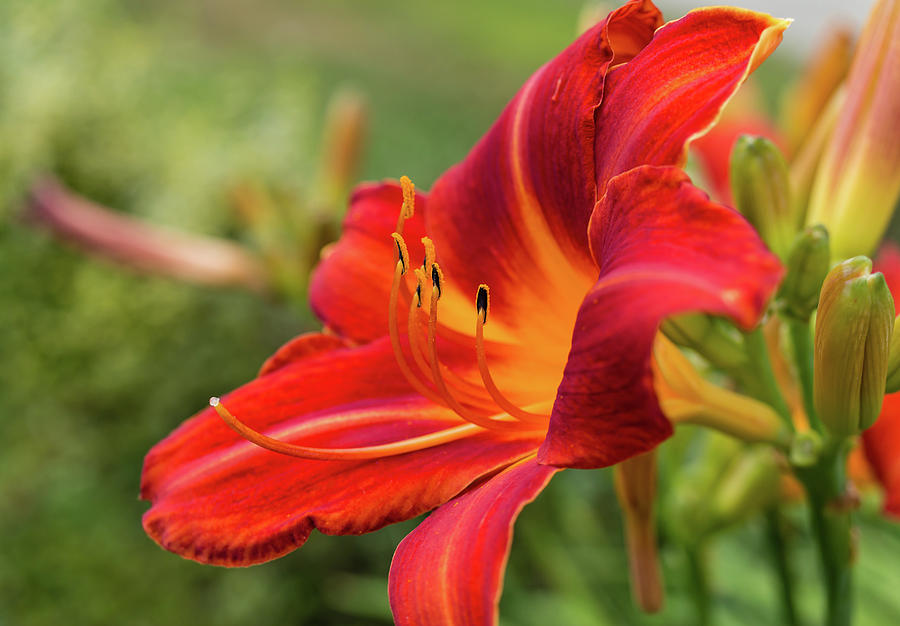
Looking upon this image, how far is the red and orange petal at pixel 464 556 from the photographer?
43 cm

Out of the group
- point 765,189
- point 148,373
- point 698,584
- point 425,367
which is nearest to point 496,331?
point 425,367

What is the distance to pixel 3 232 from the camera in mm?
2521

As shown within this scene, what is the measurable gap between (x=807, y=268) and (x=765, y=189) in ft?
0.25

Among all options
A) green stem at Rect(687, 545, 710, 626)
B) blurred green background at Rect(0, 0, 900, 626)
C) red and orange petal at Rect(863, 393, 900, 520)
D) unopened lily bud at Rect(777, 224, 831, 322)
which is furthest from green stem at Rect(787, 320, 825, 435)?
blurred green background at Rect(0, 0, 900, 626)

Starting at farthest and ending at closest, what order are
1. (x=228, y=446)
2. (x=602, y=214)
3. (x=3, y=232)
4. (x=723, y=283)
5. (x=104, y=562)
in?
(x=3, y=232)
(x=104, y=562)
(x=228, y=446)
(x=602, y=214)
(x=723, y=283)

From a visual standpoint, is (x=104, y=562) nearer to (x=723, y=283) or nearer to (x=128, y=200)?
(x=128, y=200)

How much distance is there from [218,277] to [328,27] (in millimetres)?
4515

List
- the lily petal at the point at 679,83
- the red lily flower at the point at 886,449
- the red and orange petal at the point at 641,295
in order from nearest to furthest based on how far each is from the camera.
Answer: the red and orange petal at the point at 641,295, the lily petal at the point at 679,83, the red lily flower at the point at 886,449

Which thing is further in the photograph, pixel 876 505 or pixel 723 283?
pixel 876 505

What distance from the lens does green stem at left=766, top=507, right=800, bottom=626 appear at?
0.77 metres

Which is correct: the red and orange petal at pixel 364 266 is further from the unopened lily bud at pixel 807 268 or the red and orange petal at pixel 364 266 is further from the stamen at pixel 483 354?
the unopened lily bud at pixel 807 268

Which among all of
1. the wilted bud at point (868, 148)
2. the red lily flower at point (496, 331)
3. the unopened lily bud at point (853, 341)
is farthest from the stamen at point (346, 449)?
the wilted bud at point (868, 148)

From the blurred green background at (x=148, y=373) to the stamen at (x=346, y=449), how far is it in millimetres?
650

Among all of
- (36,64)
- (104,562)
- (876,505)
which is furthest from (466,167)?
(36,64)
